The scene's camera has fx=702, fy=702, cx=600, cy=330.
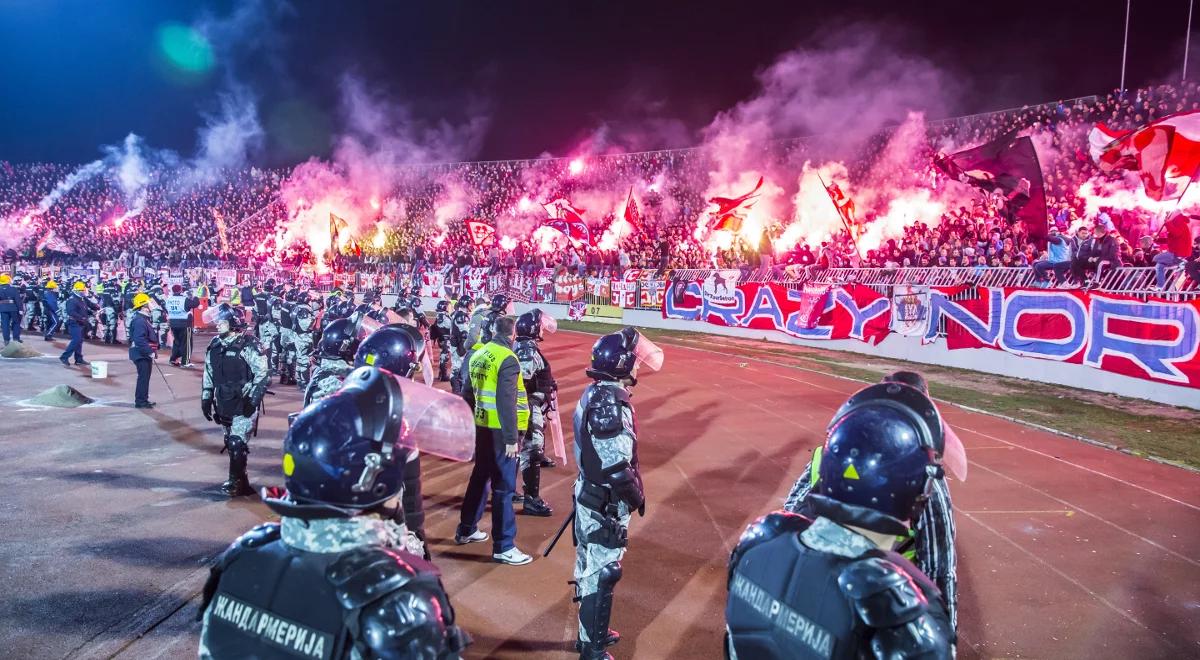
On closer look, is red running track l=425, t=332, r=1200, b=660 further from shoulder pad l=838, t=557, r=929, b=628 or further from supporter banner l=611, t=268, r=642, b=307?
supporter banner l=611, t=268, r=642, b=307

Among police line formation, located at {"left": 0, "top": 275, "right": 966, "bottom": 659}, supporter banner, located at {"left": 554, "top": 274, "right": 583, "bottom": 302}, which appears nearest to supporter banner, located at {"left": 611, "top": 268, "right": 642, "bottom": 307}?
supporter banner, located at {"left": 554, "top": 274, "right": 583, "bottom": 302}

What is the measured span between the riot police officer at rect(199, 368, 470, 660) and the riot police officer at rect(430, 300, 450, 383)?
13.0 m

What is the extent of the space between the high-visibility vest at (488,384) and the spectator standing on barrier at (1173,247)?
1302 centimetres

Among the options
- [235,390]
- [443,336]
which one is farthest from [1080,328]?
[235,390]

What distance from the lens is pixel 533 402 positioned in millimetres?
8656

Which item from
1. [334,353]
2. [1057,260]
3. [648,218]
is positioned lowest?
[334,353]

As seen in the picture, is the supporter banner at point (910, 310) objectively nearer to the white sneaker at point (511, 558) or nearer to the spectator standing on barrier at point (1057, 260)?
the spectator standing on barrier at point (1057, 260)

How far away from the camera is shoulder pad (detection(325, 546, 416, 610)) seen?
→ 6.56ft

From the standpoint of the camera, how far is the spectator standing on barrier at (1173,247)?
43.7 feet

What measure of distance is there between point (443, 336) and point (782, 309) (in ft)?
41.9

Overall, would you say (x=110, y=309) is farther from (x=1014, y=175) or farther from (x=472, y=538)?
(x=1014, y=175)

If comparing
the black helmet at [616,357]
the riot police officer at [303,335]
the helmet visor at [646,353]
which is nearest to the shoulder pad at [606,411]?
the black helmet at [616,357]

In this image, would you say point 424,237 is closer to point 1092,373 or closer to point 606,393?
point 1092,373

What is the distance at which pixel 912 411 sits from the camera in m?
2.45
